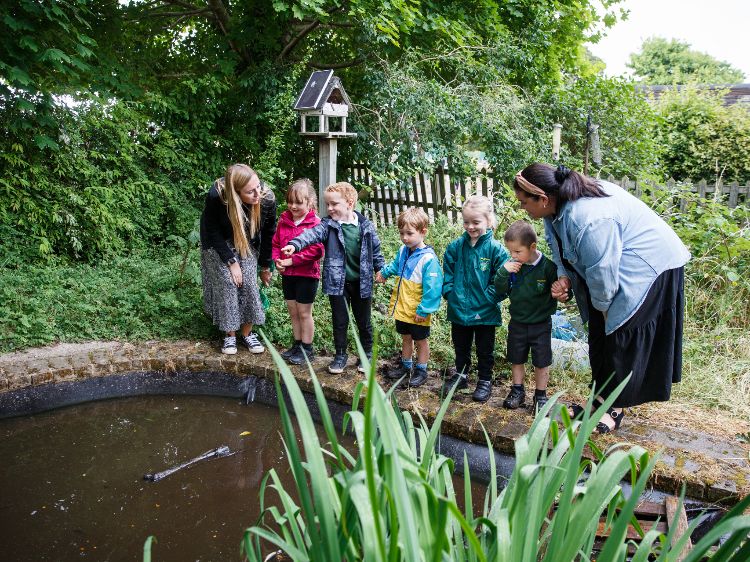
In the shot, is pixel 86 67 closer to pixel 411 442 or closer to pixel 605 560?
pixel 411 442

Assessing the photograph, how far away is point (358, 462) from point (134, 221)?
686 centimetres

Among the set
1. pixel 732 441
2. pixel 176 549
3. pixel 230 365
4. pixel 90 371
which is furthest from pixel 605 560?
pixel 90 371

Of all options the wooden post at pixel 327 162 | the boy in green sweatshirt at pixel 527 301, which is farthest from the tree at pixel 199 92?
the boy in green sweatshirt at pixel 527 301

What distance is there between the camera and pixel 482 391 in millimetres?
3721

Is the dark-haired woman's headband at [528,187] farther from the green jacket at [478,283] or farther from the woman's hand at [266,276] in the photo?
the woman's hand at [266,276]

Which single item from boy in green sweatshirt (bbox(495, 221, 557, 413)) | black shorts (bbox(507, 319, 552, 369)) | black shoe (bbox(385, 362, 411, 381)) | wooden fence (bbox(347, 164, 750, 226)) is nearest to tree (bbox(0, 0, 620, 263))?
wooden fence (bbox(347, 164, 750, 226))

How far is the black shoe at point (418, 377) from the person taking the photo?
155 inches

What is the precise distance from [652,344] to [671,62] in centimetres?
4522

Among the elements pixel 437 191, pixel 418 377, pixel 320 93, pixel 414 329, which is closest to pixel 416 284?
pixel 414 329

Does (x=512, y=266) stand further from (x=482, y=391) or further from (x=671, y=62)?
(x=671, y=62)

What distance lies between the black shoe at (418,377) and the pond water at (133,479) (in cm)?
71

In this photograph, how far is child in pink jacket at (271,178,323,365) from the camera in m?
4.32

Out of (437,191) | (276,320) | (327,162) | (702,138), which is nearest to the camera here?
(276,320)

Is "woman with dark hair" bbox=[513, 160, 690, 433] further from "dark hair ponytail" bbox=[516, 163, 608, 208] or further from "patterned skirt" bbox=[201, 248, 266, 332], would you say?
"patterned skirt" bbox=[201, 248, 266, 332]
